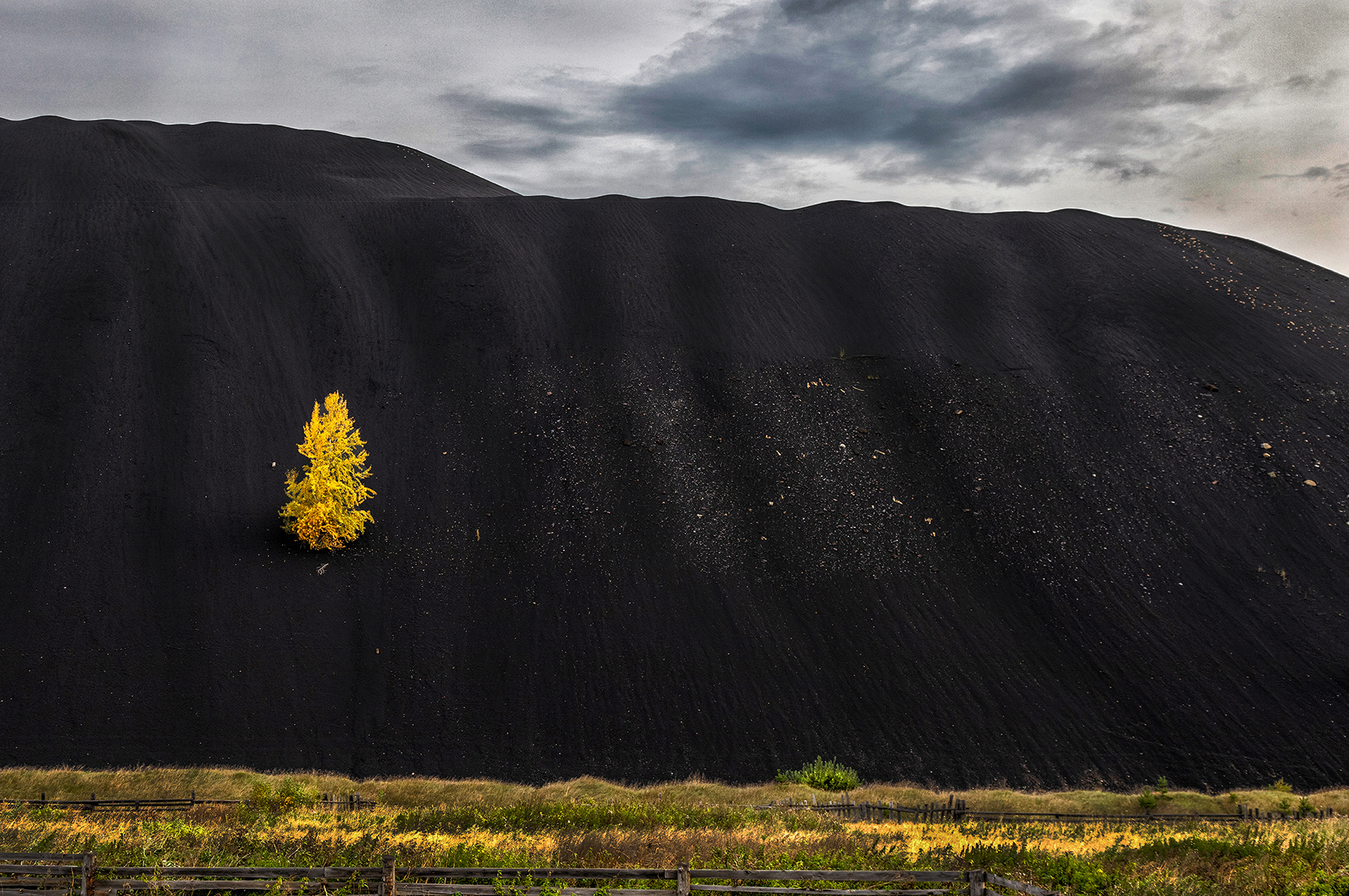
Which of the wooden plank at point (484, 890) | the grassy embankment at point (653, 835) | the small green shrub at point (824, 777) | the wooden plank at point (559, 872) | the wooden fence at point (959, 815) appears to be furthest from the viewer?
the small green shrub at point (824, 777)

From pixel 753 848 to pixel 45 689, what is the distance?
29095 millimetres

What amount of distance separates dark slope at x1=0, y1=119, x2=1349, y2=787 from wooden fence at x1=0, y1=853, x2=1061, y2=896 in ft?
68.7

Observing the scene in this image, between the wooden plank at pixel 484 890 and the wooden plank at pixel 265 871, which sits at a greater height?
the wooden plank at pixel 265 871

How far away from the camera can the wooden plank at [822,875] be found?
916cm

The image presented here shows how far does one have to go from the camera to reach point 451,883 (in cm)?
962

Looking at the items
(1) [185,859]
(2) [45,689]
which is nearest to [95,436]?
(2) [45,689]

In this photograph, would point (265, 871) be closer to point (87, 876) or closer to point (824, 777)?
point (87, 876)

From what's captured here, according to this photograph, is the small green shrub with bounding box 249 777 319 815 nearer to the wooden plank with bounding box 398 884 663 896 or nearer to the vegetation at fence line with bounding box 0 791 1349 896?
the vegetation at fence line with bounding box 0 791 1349 896

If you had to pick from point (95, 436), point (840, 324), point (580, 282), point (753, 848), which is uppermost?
point (580, 282)

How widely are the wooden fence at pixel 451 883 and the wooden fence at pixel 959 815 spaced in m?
10.8

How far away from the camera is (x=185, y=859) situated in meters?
10.9

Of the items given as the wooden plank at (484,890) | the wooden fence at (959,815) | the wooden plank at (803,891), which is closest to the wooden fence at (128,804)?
the wooden fence at (959,815)

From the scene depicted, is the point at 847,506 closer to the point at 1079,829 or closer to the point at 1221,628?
the point at 1221,628

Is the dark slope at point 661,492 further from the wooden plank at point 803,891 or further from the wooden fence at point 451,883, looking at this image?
the wooden plank at point 803,891
